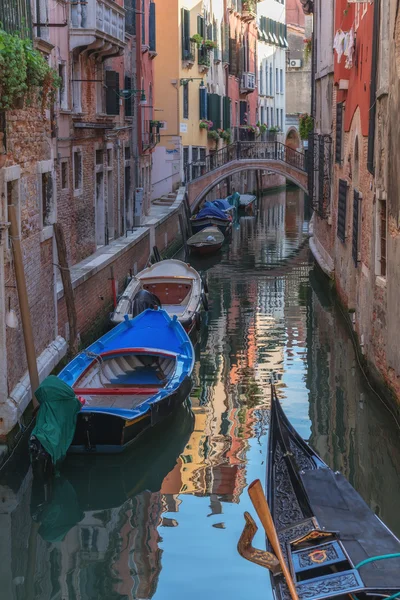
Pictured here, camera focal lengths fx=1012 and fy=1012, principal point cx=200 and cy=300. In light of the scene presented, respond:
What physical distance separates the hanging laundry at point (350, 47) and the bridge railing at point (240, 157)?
1564cm

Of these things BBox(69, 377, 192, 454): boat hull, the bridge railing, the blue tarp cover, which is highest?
the bridge railing

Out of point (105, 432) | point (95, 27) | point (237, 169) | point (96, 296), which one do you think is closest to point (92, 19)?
point (95, 27)

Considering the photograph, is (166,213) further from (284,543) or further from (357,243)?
(284,543)

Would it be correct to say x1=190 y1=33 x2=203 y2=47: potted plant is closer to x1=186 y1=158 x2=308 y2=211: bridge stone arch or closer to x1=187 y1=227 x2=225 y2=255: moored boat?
x1=186 y1=158 x2=308 y2=211: bridge stone arch

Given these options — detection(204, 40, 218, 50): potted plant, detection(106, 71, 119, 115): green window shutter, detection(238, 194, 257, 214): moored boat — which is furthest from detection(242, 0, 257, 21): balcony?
detection(106, 71, 119, 115): green window shutter

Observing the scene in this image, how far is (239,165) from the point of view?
3225 centimetres

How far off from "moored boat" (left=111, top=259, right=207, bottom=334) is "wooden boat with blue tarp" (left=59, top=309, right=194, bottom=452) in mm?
2257

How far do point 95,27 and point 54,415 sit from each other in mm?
8924

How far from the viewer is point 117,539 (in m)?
Result: 7.89

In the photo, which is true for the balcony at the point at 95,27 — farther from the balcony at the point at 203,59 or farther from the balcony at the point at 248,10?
the balcony at the point at 248,10

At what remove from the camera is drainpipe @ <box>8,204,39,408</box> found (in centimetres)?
948

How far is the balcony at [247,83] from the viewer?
137 ft

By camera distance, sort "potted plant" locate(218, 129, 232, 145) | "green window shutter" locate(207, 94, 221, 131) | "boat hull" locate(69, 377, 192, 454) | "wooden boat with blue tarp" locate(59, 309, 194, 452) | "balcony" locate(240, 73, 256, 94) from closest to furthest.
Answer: "boat hull" locate(69, 377, 192, 454)
"wooden boat with blue tarp" locate(59, 309, 194, 452)
"green window shutter" locate(207, 94, 221, 131)
"potted plant" locate(218, 129, 232, 145)
"balcony" locate(240, 73, 256, 94)

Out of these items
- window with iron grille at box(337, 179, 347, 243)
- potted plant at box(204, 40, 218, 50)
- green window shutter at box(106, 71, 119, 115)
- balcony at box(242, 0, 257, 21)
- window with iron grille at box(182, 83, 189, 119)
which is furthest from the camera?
balcony at box(242, 0, 257, 21)
